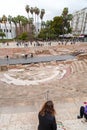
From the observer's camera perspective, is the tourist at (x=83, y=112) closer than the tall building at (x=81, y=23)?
Yes

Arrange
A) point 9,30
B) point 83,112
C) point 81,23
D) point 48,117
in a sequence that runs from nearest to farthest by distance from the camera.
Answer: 1. point 48,117
2. point 83,112
3. point 81,23
4. point 9,30

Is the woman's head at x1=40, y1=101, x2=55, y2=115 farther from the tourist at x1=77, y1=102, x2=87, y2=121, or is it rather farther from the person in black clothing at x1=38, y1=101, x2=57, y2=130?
the tourist at x1=77, y1=102, x2=87, y2=121

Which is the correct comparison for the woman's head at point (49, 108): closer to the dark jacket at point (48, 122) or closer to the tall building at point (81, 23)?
the dark jacket at point (48, 122)

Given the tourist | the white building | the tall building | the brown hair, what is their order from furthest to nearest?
the white building
the tall building
the tourist
the brown hair

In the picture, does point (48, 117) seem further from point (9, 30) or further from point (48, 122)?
point (9, 30)

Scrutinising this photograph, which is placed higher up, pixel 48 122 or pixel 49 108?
pixel 49 108

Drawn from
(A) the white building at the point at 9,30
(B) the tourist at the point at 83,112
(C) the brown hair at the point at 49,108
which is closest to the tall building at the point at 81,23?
(A) the white building at the point at 9,30

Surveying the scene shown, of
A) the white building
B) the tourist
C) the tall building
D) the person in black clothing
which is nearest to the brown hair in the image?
the person in black clothing

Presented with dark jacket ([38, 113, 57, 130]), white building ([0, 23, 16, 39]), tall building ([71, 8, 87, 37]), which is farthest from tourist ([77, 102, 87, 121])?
white building ([0, 23, 16, 39])

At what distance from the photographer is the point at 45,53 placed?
5416 centimetres

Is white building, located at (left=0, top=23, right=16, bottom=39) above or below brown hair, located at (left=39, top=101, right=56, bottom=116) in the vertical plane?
below

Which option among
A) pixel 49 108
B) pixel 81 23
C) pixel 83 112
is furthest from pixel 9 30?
pixel 49 108

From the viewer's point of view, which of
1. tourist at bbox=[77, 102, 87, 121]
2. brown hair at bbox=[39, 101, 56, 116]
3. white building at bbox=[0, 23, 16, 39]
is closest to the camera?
brown hair at bbox=[39, 101, 56, 116]

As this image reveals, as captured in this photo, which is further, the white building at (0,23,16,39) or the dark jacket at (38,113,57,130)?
the white building at (0,23,16,39)
